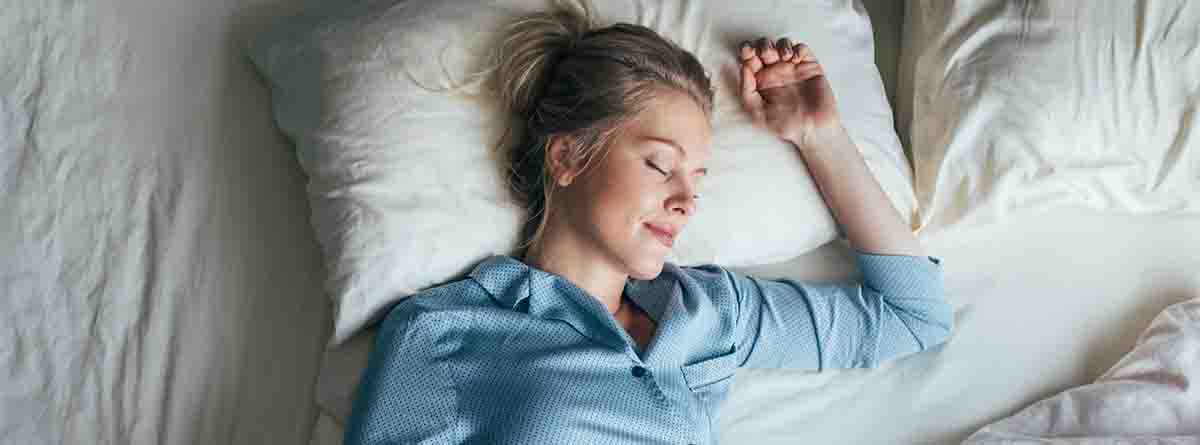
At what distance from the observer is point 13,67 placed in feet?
5.15

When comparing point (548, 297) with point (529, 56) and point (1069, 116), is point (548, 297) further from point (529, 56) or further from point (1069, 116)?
point (1069, 116)

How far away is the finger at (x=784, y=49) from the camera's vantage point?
1.54 metres

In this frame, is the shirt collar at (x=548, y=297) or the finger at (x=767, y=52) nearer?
the shirt collar at (x=548, y=297)

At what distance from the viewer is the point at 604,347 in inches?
53.6

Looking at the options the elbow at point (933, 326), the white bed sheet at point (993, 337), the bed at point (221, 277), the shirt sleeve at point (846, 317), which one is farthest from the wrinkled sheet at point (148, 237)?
the elbow at point (933, 326)

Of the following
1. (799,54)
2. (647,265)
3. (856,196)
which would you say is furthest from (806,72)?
(647,265)

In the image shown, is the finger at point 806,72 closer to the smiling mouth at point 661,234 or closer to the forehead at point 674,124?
the forehead at point 674,124

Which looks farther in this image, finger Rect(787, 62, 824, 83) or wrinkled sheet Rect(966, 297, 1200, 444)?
finger Rect(787, 62, 824, 83)

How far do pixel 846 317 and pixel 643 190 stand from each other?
34 centimetres

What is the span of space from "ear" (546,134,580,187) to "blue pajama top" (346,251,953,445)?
0.36 ft

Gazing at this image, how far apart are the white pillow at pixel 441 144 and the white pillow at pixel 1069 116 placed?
9 cm

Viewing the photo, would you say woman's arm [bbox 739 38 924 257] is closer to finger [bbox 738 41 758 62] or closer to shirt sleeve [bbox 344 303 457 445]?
finger [bbox 738 41 758 62]

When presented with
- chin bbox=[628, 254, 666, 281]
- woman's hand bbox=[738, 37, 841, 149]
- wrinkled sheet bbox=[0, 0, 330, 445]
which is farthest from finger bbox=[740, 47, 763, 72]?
wrinkled sheet bbox=[0, 0, 330, 445]

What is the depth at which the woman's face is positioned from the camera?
135 centimetres
